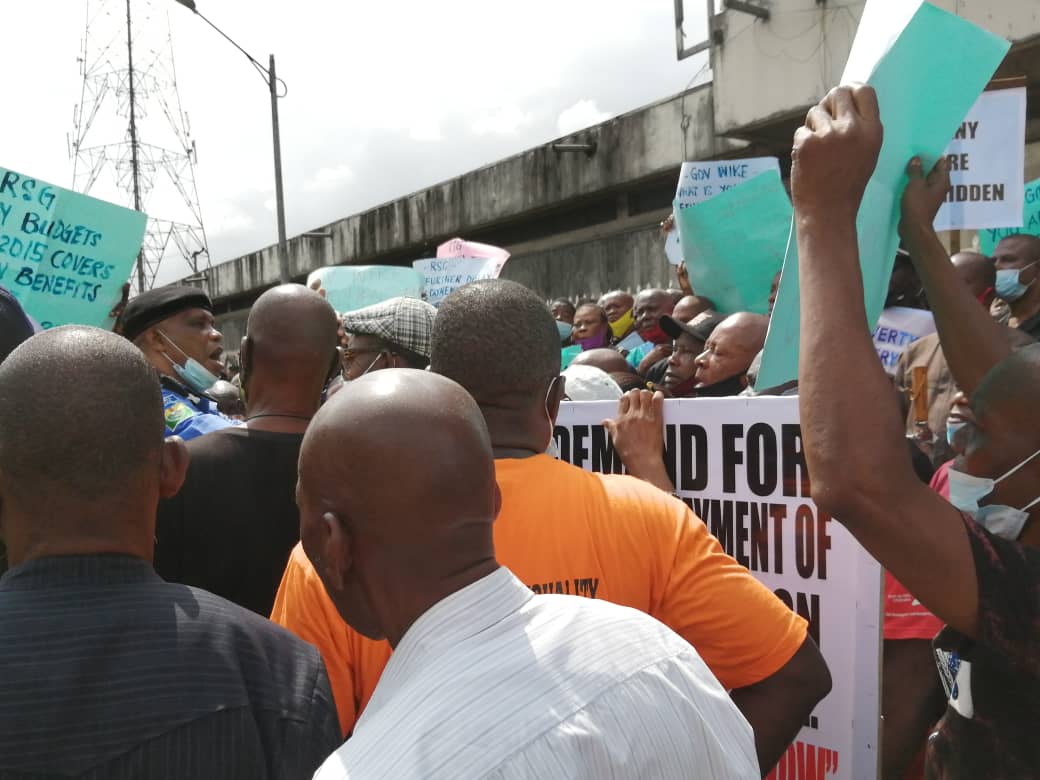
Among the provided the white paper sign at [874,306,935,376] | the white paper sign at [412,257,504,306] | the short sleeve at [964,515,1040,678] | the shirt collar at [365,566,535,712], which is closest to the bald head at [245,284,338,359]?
the shirt collar at [365,566,535,712]

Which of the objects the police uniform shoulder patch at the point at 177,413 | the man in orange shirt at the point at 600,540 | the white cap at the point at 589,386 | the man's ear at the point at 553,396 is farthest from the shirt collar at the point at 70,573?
the police uniform shoulder patch at the point at 177,413

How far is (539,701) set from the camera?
3.28 ft

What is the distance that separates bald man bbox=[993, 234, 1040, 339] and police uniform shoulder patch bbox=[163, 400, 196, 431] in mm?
3898

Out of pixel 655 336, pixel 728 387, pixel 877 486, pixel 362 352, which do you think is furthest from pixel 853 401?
pixel 655 336

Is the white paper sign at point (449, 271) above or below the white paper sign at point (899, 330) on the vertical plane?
above

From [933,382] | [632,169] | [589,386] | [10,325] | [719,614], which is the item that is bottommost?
[719,614]

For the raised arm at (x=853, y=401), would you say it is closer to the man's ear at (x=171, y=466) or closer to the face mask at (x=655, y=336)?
the man's ear at (x=171, y=466)

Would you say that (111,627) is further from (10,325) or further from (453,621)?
(10,325)

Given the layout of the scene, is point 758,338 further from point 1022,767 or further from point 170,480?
point 170,480

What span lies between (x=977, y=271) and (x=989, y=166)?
792mm

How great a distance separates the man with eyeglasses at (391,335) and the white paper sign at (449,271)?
4.58m

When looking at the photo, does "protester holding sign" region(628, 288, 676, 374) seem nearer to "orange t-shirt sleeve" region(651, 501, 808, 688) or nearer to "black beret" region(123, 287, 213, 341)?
"black beret" region(123, 287, 213, 341)

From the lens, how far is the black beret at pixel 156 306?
11.7 ft

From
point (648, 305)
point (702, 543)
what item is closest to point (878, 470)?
point (702, 543)
